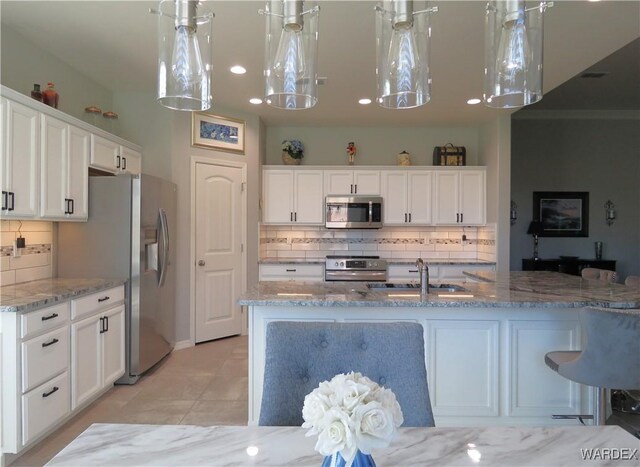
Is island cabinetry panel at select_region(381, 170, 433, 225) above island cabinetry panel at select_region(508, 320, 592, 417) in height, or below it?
above

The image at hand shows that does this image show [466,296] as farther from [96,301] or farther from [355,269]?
[355,269]

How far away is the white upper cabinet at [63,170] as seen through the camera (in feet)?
9.23

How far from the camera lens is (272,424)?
1226 millimetres

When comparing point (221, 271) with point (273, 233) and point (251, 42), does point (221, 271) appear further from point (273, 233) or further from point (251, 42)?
point (251, 42)

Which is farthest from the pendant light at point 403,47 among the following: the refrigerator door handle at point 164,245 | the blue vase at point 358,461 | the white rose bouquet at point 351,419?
the refrigerator door handle at point 164,245

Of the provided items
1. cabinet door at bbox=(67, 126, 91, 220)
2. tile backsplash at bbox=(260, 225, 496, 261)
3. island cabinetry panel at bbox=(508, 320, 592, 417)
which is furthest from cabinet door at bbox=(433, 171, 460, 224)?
cabinet door at bbox=(67, 126, 91, 220)

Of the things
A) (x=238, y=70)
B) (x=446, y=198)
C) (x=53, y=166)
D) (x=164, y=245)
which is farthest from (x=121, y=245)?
(x=446, y=198)

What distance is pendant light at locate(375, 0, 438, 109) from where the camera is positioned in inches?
36.5

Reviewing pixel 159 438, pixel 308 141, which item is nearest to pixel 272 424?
pixel 159 438

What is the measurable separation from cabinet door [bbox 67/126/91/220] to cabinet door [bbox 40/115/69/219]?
0.21 ft

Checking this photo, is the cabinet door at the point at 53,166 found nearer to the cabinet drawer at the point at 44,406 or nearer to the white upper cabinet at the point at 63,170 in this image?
the white upper cabinet at the point at 63,170

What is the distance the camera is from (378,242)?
5707mm

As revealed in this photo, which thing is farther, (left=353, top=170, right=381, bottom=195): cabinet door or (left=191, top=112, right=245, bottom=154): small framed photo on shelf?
(left=353, top=170, right=381, bottom=195): cabinet door

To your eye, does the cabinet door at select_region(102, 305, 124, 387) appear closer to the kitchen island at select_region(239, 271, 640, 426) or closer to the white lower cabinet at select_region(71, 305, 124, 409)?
the white lower cabinet at select_region(71, 305, 124, 409)
